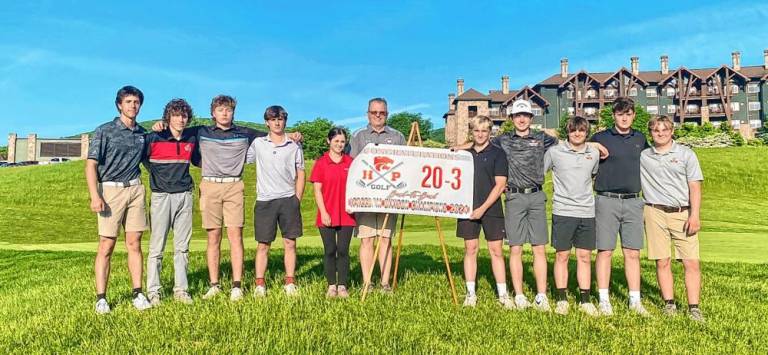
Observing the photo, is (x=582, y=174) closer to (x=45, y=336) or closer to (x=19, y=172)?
(x=45, y=336)

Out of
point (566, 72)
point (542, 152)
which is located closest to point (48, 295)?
point (542, 152)

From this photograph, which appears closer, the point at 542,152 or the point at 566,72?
the point at 542,152

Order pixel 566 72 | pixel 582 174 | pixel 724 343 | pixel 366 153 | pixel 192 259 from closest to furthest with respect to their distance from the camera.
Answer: pixel 724 343
pixel 582 174
pixel 366 153
pixel 192 259
pixel 566 72

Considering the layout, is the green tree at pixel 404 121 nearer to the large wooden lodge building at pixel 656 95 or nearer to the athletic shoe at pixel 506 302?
the large wooden lodge building at pixel 656 95

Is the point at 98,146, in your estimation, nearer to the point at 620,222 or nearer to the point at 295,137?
A: the point at 295,137

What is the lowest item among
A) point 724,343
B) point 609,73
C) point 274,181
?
point 724,343

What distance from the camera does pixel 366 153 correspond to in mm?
6254

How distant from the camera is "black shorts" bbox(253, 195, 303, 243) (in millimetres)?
6383

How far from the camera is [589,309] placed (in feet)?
18.9

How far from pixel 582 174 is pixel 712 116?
269 feet

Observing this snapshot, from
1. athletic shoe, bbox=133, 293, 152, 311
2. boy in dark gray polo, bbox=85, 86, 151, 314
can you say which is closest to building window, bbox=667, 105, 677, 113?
boy in dark gray polo, bbox=85, 86, 151, 314

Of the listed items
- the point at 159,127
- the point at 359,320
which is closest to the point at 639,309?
the point at 359,320

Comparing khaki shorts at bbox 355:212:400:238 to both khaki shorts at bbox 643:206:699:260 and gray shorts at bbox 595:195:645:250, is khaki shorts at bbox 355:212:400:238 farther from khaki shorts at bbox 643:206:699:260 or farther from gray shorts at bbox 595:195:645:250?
khaki shorts at bbox 643:206:699:260

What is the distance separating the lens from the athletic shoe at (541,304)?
5803 mm
